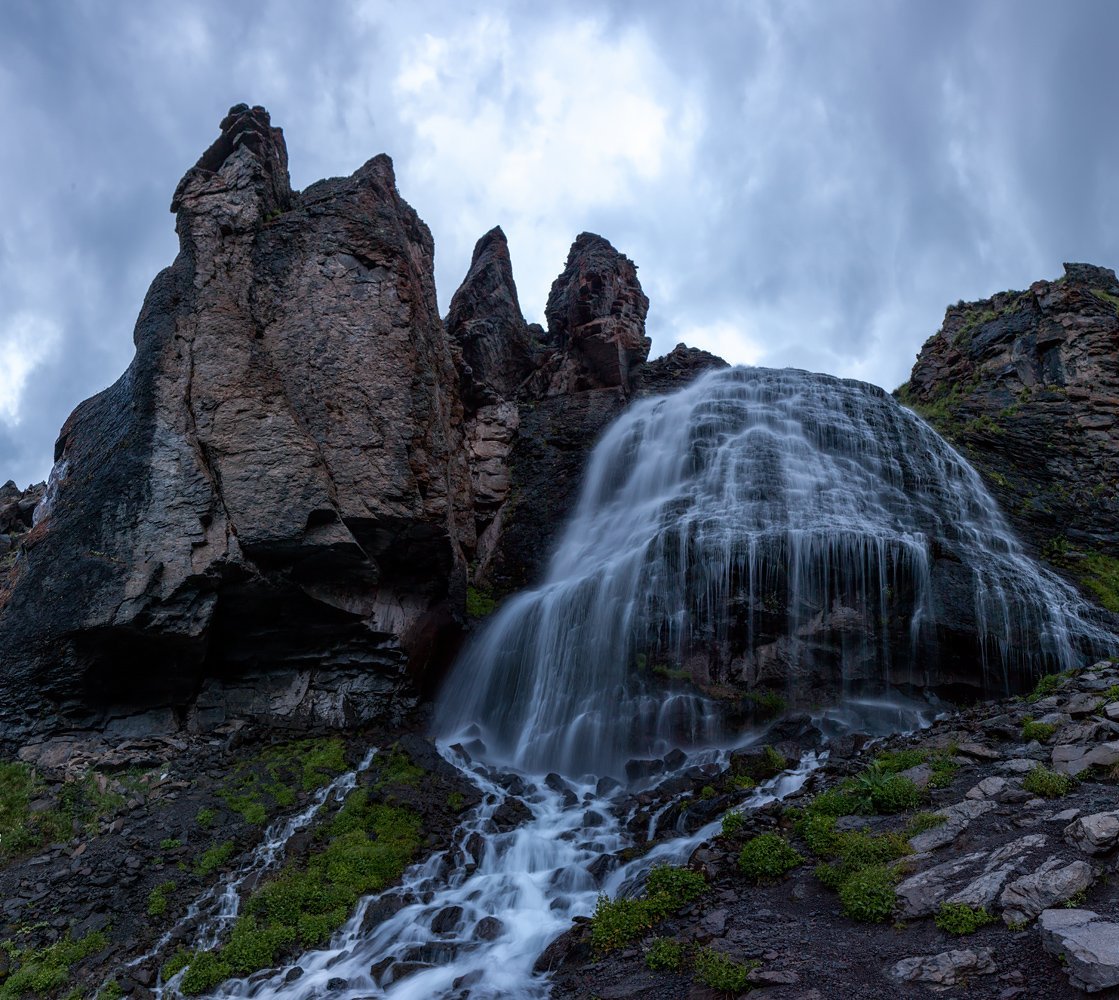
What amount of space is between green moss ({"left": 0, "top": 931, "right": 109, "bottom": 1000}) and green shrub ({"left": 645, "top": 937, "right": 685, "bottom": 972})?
8763 mm

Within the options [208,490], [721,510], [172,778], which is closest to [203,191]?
[208,490]

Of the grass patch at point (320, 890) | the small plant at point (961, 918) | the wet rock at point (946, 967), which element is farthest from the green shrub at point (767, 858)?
the grass patch at point (320, 890)

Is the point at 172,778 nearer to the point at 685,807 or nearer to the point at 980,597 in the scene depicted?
the point at 685,807

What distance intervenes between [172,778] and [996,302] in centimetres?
4723

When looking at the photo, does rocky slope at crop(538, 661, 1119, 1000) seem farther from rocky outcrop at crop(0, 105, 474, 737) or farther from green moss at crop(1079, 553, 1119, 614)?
rocky outcrop at crop(0, 105, 474, 737)

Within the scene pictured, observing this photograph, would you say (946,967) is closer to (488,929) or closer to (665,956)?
(665,956)

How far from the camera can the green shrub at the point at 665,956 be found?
312 inches

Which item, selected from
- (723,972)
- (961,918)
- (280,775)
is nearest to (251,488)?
(280,775)

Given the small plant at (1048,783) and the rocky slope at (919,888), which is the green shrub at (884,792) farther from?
the small plant at (1048,783)

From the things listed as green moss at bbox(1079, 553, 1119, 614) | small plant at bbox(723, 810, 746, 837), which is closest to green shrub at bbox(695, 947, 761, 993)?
small plant at bbox(723, 810, 746, 837)

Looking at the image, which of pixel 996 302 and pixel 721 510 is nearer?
pixel 721 510

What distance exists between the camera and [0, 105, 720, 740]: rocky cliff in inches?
656

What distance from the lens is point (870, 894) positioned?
26.4ft

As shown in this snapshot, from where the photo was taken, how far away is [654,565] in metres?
20.9
